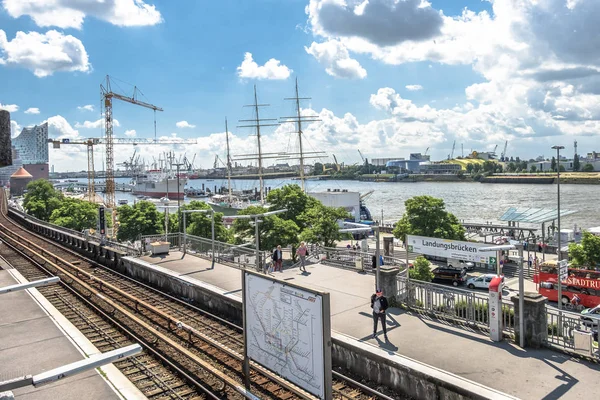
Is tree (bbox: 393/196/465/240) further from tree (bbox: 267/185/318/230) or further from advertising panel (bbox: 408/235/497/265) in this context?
advertising panel (bbox: 408/235/497/265)

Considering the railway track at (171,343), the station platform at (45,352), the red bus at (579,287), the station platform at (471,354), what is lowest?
the red bus at (579,287)

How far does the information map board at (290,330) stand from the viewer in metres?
6.66

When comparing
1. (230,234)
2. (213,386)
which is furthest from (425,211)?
(213,386)

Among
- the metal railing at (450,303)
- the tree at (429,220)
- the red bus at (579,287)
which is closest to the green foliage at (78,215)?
the tree at (429,220)

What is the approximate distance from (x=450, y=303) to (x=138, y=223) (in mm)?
39340

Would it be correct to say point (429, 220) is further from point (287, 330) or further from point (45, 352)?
point (287, 330)

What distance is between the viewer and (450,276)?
31781 millimetres

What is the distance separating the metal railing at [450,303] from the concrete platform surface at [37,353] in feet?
27.3

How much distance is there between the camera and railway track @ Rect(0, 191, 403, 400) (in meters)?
10.0

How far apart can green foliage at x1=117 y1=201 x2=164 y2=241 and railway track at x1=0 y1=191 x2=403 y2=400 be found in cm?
2267

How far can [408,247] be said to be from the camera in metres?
14.9

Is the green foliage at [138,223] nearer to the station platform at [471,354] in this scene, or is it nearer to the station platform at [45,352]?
the station platform at [45,352]

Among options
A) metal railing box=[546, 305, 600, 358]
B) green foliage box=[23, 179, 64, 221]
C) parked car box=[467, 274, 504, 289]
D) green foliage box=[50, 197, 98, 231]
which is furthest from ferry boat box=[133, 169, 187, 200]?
metal railing box=[546, 305, 600, 358]

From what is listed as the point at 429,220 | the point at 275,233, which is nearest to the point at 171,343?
the point at 275,233
